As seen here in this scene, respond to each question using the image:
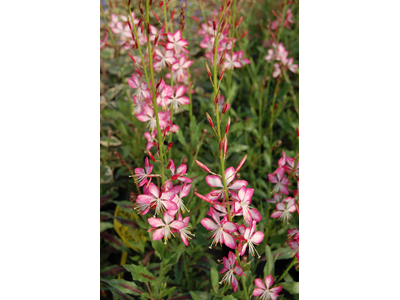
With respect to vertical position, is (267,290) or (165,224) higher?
(165,224)

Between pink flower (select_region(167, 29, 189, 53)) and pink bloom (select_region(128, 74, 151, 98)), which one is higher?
pink flower (select_region(167, 29, 189, 53))

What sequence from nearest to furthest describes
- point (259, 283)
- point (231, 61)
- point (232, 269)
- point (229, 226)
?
point (229, 226), point (232, 269), point (259, 283), point (231, 61)

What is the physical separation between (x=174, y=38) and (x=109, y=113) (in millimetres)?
705

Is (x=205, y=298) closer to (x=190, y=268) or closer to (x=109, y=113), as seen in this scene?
Result: (x=190, y=268)

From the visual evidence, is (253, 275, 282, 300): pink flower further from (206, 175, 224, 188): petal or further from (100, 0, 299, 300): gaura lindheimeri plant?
(206, 175, 224, 188): petal


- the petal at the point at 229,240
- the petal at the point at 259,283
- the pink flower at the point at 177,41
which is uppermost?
the pink flower at the point at 177,41

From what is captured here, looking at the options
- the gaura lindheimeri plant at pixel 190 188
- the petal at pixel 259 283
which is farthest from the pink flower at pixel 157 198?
the petal at pixel 259 283

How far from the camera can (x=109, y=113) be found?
1.62 m

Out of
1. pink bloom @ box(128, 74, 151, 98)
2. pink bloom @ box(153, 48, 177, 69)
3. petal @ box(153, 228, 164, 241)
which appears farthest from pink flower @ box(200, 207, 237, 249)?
pink bloom @ box(153, 48, 177, 69)

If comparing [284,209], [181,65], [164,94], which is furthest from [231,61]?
[284,209]

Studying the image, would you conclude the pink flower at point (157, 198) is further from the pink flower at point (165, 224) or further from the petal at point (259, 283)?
the petal at point (259, 283)

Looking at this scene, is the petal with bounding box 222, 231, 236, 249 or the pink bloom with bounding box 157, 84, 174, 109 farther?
the pink bloom with bounding box 157, 84, 174, 109

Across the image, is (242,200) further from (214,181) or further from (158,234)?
(158,234)
